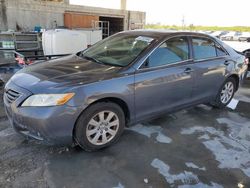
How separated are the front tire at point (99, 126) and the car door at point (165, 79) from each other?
327 mm

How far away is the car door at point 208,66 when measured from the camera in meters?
3.79

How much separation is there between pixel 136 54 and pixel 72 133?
1342mm

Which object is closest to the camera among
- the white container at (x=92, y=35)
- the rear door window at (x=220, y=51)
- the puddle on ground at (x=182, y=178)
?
the puddle on ground at (x=182, y=178)

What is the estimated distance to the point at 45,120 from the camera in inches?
97.0

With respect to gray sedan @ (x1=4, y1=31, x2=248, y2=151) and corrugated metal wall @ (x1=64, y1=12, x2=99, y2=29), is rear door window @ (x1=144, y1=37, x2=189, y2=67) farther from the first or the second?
corrugated metal wall @ (x1=64, y1=12, x2=99, y2=29)

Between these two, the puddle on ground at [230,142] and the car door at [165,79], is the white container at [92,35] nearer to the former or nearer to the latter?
the car door at [165,79]

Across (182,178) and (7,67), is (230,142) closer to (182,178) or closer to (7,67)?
(182,178)

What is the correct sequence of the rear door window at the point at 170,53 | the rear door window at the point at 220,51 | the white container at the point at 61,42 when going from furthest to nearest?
the white container at the point at 61,42 < the rear door window at the point at 220,51 < the rear door window at the point at 170,53

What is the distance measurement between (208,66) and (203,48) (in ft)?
1.04

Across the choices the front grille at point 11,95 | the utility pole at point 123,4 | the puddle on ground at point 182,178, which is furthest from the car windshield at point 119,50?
the utility pole at point 123,4

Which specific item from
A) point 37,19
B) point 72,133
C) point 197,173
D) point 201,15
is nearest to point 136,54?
point 72,133

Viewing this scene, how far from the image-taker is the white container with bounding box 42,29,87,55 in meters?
6.61

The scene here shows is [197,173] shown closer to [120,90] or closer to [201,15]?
[120,90]

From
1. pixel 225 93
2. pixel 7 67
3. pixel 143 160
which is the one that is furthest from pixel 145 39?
pixel 7 67
